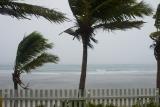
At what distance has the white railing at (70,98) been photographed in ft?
46.5

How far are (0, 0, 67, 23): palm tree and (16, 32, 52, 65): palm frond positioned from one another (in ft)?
19.7

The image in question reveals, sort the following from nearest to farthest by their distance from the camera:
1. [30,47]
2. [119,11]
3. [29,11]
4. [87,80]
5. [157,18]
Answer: [29,11] < [119,11] < [30,47] < [157,18] < [87,80]

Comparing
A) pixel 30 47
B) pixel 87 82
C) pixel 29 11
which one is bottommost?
pixel 87 82

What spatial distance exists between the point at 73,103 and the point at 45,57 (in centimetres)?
454

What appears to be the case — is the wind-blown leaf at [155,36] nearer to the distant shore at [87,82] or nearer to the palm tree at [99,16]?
the palm tree at [99,16]

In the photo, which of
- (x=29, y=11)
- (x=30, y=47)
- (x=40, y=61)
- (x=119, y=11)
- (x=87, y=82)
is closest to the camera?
(x=29, y=11)

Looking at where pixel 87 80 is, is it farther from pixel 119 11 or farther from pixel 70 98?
pixel 70 98

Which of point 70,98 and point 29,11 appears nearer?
point 29,11

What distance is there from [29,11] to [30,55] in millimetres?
6558

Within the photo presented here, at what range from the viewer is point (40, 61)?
1844 centimetres

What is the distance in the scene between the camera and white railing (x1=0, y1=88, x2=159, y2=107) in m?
14.2

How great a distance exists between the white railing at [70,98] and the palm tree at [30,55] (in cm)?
352

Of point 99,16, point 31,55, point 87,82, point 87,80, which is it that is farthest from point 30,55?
point 87,80

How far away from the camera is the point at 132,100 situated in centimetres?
1543
